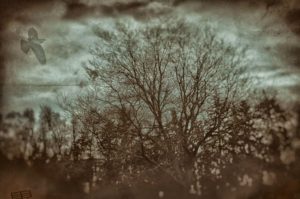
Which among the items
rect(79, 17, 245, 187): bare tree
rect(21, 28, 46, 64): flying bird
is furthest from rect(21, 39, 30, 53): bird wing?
rect(79, 17, 245, 187): bare tree

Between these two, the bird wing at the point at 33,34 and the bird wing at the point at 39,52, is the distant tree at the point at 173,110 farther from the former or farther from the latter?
the bird wing at the point at 33,34

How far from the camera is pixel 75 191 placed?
4523 mm

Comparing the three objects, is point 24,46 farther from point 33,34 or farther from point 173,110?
point 173,110

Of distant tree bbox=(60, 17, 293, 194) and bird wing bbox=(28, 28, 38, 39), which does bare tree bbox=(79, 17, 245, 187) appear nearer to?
distant tree bbox=(60, 17, 293, 194)

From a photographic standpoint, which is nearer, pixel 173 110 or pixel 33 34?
pixel 173 110

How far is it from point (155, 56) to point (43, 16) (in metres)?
1.32

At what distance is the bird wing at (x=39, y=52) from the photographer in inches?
187

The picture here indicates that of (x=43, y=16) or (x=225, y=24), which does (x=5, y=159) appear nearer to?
(x=43, y=16)

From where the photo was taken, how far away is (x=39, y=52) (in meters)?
4.76

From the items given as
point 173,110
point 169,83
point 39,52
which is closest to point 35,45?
point 39,52

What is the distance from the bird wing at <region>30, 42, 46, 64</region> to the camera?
4748 mm

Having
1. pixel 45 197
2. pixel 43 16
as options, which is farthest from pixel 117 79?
pixel 45 197

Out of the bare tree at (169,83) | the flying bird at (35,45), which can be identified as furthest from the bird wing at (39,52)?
the bare tree at (169,83)

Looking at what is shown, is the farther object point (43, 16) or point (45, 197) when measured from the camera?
point (43, 16)
